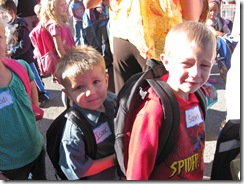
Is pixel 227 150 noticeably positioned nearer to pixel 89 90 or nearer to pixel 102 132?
pixel 102 132

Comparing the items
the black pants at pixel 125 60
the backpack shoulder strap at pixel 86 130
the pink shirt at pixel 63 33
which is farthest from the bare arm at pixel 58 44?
the backpack shoulder strap at pixel 86 130

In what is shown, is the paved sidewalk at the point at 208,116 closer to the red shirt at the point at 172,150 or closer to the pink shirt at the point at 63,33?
the pink shirt at the point at 63,33

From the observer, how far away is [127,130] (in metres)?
1.36

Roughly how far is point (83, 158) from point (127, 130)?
0.29m

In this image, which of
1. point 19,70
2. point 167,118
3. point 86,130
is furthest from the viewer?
point 19,70

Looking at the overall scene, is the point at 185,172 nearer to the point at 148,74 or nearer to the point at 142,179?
the point at 142,179

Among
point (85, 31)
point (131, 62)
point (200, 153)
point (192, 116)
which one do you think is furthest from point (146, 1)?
point (85, 31)

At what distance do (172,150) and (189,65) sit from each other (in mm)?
367

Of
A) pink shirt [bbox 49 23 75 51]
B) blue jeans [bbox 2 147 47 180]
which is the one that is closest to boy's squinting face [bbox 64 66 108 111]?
blue jeans [bbox 2 147 47 180]

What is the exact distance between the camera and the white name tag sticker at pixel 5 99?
1.65 metres

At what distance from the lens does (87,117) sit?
156 cm

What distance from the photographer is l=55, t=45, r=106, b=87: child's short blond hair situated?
1.60 metres

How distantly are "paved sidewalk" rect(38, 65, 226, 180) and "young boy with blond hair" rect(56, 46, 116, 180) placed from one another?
1049mm

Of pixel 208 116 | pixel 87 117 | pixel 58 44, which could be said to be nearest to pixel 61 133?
pixel 87 117
